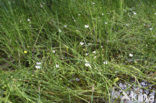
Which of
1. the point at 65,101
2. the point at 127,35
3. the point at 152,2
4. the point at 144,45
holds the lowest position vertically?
the point at 65,101

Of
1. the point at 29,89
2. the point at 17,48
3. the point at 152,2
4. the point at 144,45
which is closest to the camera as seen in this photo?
the point at 29,89

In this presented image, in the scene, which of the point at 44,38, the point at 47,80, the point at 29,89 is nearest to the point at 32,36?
the point at 44,38

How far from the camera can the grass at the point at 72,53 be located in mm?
1155

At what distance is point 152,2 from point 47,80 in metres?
2.12

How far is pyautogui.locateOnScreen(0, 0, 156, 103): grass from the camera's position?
3.79 ft

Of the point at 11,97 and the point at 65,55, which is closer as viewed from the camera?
the point at 11,97

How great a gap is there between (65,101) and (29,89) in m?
0.24

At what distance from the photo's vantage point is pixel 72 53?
1.57 m

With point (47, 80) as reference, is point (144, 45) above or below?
above

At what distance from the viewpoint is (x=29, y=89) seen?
1128 millimetres

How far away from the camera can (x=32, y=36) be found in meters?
1.73

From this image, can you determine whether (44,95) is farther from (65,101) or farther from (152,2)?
(152,2)

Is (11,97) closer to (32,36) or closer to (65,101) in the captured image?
(65,101)

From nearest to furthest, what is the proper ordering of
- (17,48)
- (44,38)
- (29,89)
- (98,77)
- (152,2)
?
(29,89) < (98,77) < (17,48) < (44,38) < (152,2)
